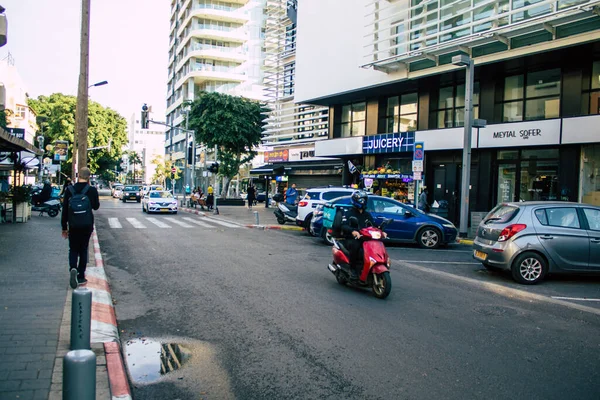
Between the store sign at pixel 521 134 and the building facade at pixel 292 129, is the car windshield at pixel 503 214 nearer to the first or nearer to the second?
the store sign at pixel 521 134

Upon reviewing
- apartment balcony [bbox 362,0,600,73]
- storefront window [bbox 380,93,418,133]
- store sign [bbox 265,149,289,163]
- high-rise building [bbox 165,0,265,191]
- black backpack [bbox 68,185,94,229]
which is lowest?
black backpack [bbox 68,185,94,229]

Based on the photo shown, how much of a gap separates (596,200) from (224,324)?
53.1 ft

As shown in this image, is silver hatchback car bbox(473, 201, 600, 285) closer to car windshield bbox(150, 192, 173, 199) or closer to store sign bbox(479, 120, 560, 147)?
store sign bbox(479, 120, 560, 147)

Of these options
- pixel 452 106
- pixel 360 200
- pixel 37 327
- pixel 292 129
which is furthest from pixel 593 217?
pixel 292 129

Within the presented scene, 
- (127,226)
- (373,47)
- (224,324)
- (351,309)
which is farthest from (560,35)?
(127,226)

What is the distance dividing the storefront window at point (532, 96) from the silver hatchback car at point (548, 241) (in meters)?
11.0

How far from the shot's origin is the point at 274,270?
391 inches

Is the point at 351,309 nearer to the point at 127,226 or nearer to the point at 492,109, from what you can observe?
the point at 127,226

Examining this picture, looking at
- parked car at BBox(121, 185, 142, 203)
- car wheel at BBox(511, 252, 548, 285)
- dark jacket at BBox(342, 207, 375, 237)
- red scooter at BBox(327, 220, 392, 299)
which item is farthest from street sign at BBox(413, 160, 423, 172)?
parked car at BBox(121, 185, 142, 203)

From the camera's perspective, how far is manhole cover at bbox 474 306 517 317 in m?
6.86

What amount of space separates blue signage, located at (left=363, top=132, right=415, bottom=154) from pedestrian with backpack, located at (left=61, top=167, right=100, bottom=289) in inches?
704

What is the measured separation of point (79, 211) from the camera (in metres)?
7.41

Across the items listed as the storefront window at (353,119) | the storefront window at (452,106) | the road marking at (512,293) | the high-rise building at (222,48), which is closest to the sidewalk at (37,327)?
the road marking at (512,293)

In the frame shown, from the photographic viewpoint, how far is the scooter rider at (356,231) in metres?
8.08
